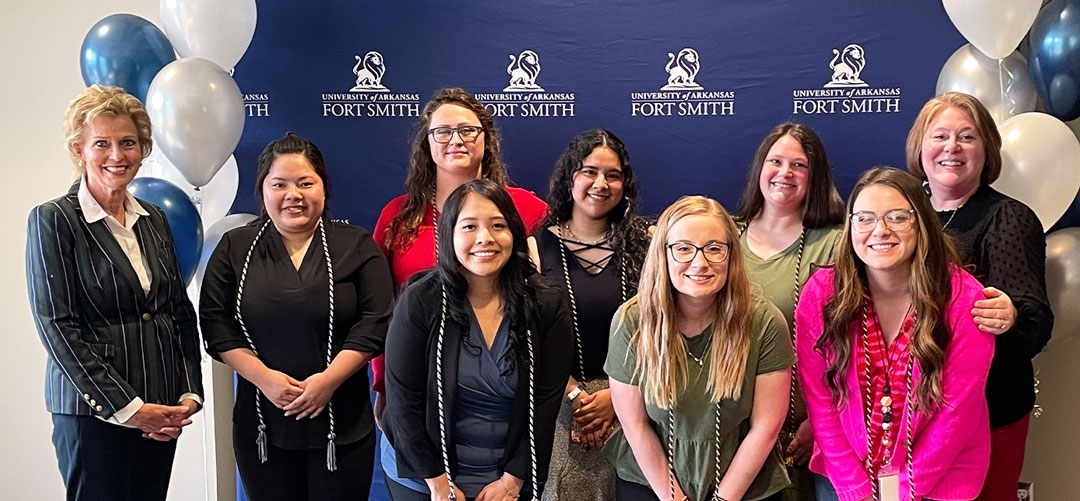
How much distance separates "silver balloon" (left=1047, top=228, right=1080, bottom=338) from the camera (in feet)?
9.48

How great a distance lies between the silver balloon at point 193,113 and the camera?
3057 mm

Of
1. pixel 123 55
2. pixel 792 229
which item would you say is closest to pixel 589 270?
pixel 792 229

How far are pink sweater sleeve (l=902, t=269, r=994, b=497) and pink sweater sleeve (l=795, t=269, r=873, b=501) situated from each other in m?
0.15

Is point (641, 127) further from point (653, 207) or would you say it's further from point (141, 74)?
point (141, 74)

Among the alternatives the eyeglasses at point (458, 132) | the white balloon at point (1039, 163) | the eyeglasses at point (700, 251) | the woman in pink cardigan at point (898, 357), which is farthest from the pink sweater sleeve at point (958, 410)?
the eyeglasses at point (458, 132)

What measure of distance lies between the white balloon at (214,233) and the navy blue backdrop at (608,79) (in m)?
0.31

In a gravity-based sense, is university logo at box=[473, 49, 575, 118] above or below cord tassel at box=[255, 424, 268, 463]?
above

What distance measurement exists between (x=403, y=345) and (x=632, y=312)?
61 cm

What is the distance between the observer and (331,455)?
8.68 ft

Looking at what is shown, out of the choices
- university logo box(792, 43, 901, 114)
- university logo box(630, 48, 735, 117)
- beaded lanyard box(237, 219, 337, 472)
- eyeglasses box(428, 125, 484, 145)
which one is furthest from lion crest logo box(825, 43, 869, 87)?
beaded lanyard box(237, 219, 337, 472)

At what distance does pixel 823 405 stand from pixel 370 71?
225cm

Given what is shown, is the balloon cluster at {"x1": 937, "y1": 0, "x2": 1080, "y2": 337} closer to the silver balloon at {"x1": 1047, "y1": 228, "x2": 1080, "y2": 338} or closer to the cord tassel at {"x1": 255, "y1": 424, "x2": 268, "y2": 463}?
the silver balloon at {"x1": 1047, "y1": 228, "x2": 1080, "y2": 338}

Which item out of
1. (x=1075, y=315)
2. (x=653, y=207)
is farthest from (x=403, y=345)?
(x=1075, y=315)

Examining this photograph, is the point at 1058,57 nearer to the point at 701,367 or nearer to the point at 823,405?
the point at 823,405
